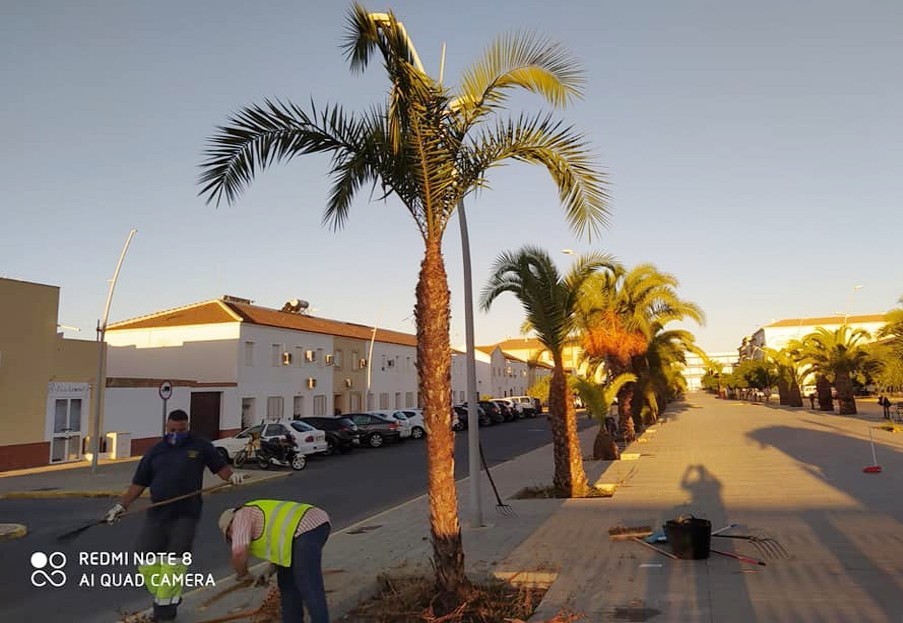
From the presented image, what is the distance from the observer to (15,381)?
20.9 meters

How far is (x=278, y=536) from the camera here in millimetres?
4430

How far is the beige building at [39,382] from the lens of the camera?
816 inches

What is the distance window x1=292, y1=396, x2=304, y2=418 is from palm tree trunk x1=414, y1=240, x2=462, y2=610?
32.5 meters

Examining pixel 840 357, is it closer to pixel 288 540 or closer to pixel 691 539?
pixel 691 539

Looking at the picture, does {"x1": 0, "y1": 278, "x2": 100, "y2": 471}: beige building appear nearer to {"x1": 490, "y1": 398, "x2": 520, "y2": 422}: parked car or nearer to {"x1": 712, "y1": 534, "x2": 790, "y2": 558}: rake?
{"x1": 712, "y1": 534, "x2": 790, "y2": 558}: rake

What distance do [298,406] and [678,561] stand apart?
32714mm

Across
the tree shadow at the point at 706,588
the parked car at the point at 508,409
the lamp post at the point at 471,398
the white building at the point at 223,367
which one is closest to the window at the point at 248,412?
the white building at the point at 223,367

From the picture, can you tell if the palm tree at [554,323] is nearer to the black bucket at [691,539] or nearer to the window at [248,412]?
the black bucket at [691,539]

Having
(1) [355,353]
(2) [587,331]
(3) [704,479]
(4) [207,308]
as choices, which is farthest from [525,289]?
(1) [355,353]

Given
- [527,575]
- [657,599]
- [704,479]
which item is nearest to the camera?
[657,599]

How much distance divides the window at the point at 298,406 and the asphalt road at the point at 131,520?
1294 cm

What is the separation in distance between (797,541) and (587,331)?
640 inches

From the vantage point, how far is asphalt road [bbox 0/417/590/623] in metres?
6.98

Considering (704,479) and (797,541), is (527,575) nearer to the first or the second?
(797,541)
